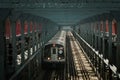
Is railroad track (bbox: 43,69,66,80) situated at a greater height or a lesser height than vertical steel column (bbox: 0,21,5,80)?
lesser

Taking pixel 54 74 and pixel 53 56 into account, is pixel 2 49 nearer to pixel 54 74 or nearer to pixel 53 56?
pixel 54 74

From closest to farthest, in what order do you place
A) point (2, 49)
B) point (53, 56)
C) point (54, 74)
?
point (2, 49), point (54, 74), point (53, 56)

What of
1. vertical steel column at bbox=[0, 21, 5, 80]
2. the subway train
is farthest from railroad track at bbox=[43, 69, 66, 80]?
vertical steel column at bbox=[0, 21, 5, 80]

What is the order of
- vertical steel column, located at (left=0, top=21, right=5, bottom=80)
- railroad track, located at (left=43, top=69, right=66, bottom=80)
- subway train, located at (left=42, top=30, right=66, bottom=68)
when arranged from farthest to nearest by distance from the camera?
1. subway train, located at (left=42, top=30, right=66, bottom=68)
2. railroad track, located at (left=43, top=69, right=66, bottom=80)
3. vertical steel column, located at (left=0, top=21, right=5, bottom=80)

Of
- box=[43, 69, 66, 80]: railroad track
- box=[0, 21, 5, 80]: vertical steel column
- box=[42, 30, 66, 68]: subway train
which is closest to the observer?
box=[0, 21, 5, 80]: vertical steel column

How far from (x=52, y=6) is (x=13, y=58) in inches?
164

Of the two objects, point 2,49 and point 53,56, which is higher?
point 2,49

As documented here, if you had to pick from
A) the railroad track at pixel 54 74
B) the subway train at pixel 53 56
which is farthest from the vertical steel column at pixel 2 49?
the subway train at pixel 53 56

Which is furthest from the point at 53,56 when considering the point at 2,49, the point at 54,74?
the point at 2,49

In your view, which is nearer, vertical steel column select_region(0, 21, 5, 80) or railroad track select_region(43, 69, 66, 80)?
vertical steel column select_region(0, 21, 5, 80)

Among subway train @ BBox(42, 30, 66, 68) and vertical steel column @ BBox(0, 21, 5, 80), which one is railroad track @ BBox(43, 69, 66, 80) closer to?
subway train @ BBox(42, 30, 66, 68)

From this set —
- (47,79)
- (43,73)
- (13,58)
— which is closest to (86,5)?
(13,58)

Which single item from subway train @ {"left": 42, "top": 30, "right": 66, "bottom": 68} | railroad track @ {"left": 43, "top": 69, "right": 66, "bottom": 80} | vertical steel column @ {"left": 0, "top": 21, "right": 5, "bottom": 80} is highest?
vertical steel column @ {"left": 0, "top": 21, "right": 5, "bottom": 80}

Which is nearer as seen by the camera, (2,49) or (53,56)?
(2,49)
